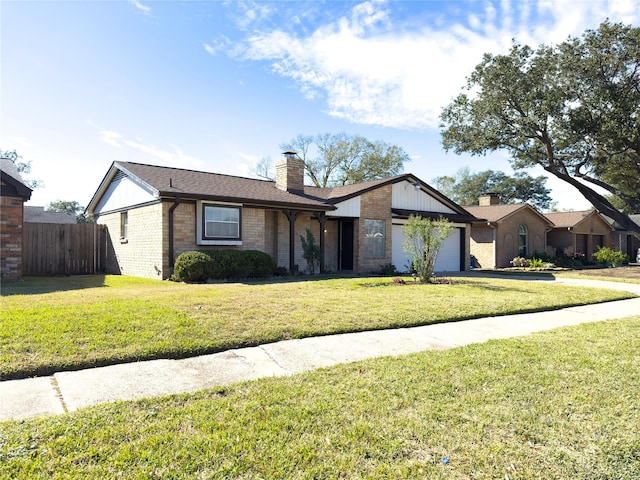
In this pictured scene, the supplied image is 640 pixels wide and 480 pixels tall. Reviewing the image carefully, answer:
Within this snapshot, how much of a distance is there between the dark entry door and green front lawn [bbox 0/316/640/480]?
1363 cm

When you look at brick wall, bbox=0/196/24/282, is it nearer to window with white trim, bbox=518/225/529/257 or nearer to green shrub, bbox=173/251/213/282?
green shrub, bbox=173/251/213/282

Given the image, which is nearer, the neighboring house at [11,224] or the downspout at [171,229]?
the neighboring house at [11,224]

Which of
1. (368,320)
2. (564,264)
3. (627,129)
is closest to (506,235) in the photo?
(564,264)

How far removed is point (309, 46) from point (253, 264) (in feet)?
23.0

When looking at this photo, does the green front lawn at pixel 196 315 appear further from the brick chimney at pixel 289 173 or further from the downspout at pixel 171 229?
the brick chimney at pixel 289 173

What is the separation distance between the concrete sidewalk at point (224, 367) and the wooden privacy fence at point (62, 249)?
13.4 m

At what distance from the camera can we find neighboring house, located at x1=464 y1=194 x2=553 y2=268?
79.6 feet

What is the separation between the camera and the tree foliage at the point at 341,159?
143 feet

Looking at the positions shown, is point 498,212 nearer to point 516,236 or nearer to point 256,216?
point 516,236

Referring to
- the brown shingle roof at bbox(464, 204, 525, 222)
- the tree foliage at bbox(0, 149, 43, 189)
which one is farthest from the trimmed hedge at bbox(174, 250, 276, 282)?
the tree foliage at bbox(0, 149, 43, 189)

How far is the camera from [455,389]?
3924 mm

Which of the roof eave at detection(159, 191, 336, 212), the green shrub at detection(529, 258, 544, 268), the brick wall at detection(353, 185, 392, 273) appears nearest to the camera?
the roof eave at detection(159, 191, 336, 212)

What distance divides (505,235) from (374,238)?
11.0m

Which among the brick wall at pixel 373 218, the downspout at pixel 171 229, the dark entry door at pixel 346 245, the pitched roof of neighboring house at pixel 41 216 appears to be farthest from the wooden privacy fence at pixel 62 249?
the brick wall at pixel 373 218
